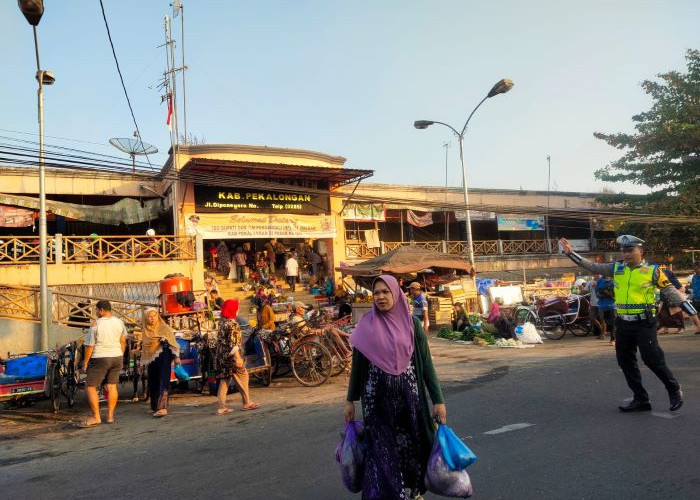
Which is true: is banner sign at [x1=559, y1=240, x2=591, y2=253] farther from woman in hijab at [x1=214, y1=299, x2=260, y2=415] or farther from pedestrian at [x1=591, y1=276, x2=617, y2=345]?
woman in hijab at [x1=214, y1=299, x2=260, y2=415]

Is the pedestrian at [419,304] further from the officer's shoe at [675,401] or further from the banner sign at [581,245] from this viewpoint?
the banner sign at [581,245]

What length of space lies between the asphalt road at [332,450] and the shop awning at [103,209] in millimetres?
13638

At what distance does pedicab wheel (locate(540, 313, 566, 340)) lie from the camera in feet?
45.0

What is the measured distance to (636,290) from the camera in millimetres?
5629

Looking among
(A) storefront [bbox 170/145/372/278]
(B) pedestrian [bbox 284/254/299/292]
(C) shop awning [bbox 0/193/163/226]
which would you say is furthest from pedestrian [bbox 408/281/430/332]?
(C) shop awning [bbox 0/193/163/226]

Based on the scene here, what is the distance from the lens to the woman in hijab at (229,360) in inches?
290

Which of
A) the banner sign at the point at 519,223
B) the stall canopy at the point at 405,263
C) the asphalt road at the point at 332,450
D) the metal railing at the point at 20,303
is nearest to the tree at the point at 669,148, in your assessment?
the banner sign at the point at 519,223

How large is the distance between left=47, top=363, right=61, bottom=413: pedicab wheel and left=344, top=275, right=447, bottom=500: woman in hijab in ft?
21.5

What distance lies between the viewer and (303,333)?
31.2 ft

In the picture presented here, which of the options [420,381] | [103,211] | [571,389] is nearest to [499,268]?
[103,211]

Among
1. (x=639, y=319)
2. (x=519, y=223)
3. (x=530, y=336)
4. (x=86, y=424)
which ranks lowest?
(x=86, y=424)

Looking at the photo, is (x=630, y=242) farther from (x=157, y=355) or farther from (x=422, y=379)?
(x=157, y=355)

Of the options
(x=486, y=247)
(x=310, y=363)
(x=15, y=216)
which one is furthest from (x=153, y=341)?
(x=486, y=247)

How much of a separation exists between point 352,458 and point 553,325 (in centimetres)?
1201
